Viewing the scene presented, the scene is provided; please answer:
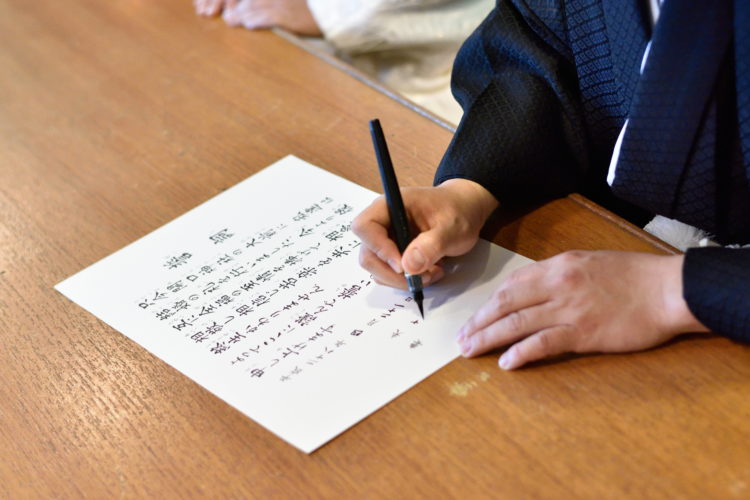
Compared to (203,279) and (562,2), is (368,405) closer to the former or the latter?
(203,279)

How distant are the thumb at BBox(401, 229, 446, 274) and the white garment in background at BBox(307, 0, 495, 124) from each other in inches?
21.3

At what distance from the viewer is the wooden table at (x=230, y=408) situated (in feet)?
1.85

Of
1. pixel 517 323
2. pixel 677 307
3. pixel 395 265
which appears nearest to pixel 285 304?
pixel 395 265

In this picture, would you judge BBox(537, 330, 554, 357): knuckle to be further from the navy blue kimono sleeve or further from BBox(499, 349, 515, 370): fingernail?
the navy blue kimono sleeve

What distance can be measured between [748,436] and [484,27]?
0.49m

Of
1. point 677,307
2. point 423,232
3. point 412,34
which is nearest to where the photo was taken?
point 677,307

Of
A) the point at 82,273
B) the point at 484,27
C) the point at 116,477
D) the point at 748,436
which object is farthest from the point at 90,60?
the point at 748,436

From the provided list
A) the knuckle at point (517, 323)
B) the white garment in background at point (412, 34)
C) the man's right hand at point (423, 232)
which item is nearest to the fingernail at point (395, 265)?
the man's right hand at point (423, 232)

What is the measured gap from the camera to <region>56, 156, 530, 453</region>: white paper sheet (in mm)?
639

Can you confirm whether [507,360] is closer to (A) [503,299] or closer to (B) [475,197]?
(A) [503,299]

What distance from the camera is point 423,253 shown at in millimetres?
683

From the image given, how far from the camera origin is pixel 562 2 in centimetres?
81

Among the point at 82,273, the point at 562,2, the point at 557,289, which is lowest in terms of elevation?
the point at 82,273

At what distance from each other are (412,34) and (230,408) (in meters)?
0.75
